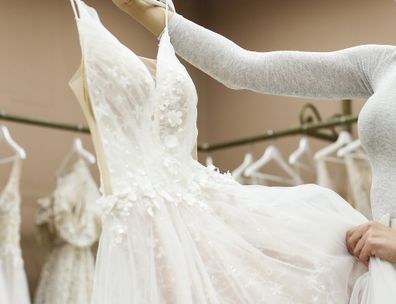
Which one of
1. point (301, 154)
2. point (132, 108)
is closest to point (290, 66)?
point (132, 108)

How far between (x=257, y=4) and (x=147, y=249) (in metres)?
2.91

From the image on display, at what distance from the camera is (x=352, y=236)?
1267 millimetres

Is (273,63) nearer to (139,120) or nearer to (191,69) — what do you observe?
(139,120)

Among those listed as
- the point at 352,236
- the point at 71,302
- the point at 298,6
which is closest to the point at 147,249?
the point at 352,236

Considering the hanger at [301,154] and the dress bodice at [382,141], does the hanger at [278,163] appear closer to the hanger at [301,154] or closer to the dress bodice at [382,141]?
the hanger at [301,154]

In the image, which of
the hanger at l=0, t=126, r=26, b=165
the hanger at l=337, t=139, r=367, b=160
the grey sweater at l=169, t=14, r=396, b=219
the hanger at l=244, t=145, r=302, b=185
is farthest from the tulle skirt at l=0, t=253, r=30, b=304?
the grey sweater at l=169, t=14, r=396, b=219

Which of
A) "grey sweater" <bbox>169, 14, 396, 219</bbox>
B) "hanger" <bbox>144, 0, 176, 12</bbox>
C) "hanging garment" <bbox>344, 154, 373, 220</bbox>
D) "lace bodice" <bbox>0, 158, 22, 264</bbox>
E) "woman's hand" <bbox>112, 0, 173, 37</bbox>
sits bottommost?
"lace bodice" <bbox>0, 158, 22, 264</bbox>

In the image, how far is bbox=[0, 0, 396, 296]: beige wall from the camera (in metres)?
3.20

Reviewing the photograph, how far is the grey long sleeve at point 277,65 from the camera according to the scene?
4.58 ft

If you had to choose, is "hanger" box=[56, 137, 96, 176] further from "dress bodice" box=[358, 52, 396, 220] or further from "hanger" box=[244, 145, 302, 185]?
"dress bodice" box=[358, 52, 396, 220]

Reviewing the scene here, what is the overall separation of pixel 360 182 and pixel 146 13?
66.1 inches

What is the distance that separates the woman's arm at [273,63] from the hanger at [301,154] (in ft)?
5.37

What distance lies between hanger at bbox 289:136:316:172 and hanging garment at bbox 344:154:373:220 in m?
0.24

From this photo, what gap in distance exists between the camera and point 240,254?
124cm
